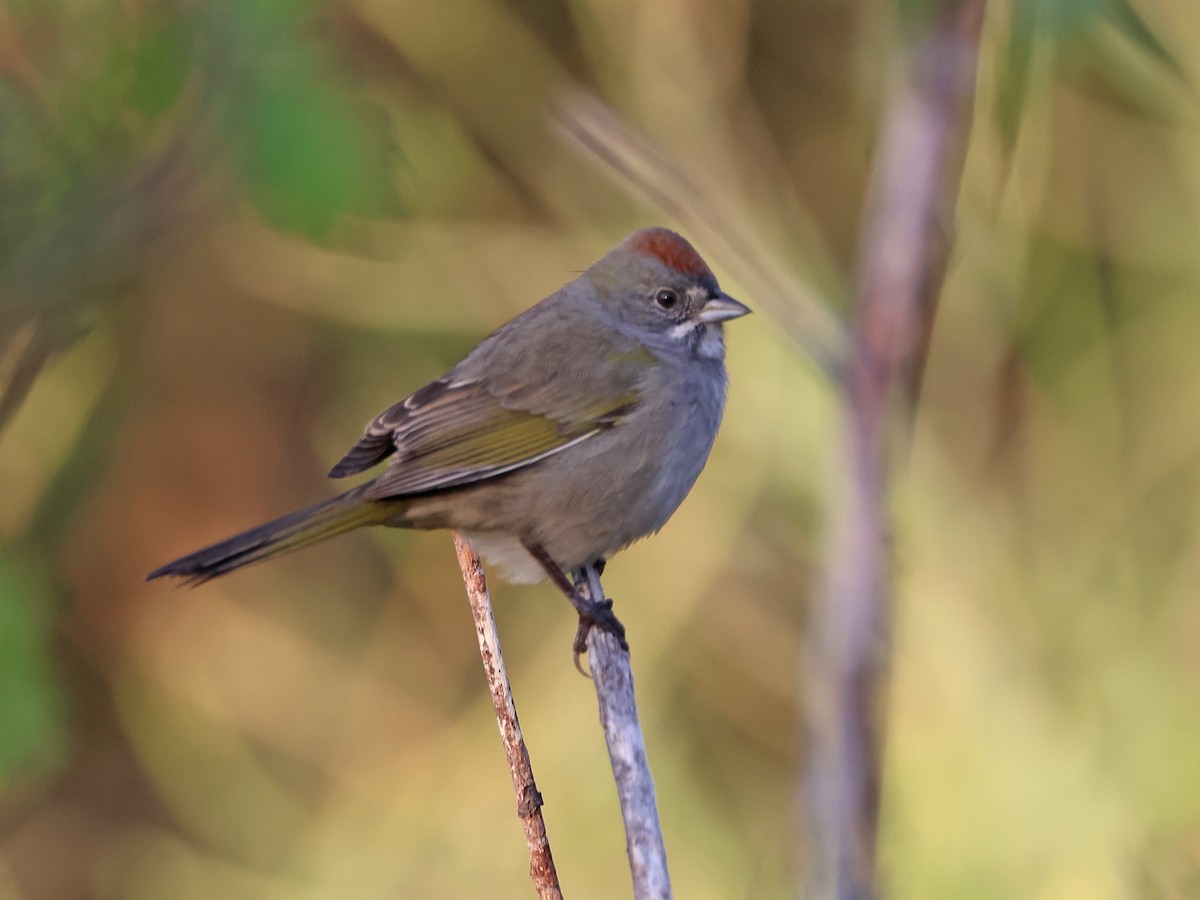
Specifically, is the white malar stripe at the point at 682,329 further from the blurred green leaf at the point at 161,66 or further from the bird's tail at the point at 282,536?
the blurred green leaf at the point at 161,66

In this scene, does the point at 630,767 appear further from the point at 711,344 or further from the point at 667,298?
the point at 667,298

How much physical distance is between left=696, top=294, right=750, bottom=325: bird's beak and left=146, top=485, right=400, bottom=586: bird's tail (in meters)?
1.16

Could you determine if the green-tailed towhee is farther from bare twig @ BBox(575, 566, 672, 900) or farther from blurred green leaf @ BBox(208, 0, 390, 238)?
blurred green leaf @ BBox(208, 0, 390, 238)

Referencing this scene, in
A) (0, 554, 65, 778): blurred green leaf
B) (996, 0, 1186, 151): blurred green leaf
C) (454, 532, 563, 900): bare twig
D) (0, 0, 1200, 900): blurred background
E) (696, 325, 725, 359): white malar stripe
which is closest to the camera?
(996, 0, 1186, 151): blurred green leaf

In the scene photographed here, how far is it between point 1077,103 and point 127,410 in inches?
159

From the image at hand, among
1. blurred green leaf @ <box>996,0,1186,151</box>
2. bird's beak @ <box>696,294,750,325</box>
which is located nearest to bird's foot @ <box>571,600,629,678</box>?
bird's beak @ <box>696,294,750,325</box>

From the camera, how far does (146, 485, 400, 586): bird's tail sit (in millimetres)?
3031

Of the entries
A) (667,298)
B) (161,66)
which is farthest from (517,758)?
(667,298)

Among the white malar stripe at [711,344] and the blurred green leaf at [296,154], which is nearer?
the blurred green leaf at [296,154]

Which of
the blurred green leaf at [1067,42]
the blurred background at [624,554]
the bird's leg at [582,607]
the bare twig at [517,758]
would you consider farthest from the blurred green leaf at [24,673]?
the blurred green leaf at [1067,42]

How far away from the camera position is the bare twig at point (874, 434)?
77 cm

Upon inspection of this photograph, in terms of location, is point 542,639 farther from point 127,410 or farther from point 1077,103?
point 1077,103

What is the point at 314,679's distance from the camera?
17.4 ft

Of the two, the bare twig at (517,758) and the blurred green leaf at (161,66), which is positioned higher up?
the blurred green leaf at (161,66)
